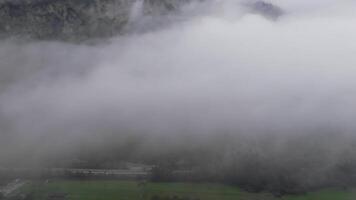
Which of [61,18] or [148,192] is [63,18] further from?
[148,192]

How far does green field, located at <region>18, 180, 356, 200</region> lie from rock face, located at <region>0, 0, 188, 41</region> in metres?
31.5

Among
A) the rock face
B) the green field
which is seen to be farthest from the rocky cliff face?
the green field

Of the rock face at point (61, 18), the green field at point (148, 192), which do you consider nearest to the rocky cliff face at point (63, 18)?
the rock face at point (61, 18)

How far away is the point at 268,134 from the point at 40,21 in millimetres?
46066

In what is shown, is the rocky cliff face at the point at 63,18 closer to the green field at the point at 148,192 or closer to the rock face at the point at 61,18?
the rock face at the point at 61,18

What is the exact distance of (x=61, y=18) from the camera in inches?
3391

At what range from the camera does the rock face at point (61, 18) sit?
83375 millimetres

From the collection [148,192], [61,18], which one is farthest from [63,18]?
[148,192]

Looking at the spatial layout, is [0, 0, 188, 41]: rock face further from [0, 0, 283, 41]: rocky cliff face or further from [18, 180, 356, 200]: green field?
[18, 180, 356, 200]: green field

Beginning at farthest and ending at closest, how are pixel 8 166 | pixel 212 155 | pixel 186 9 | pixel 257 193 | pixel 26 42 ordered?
pixel 186 9, pixel 26 42, pixel 212 155, pixel 8 166, pixel 257 193

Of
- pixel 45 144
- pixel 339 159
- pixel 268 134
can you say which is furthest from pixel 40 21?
pixel 339 159

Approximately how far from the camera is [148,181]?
2680 inches

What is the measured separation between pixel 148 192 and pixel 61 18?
39.6 meters

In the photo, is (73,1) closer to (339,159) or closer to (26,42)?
(26,42)
